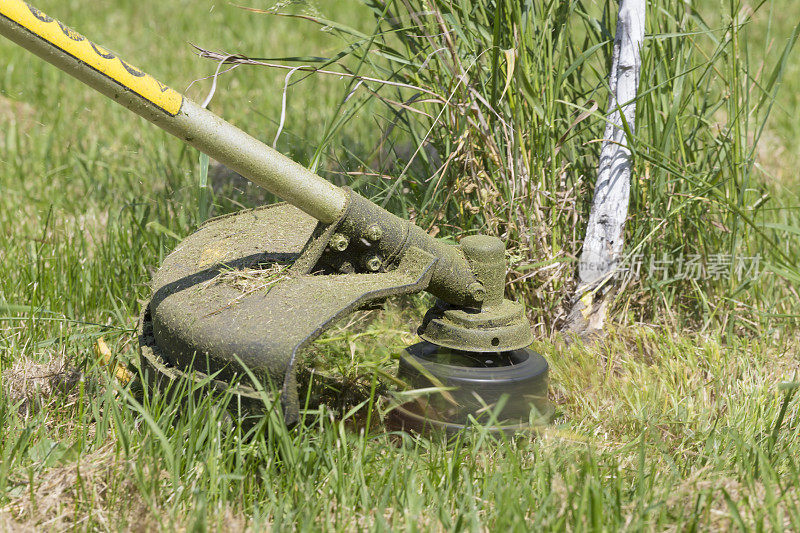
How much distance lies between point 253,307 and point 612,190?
→ 1155 mm

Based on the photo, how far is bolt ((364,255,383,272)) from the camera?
1.87 metres

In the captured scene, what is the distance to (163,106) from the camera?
163cm

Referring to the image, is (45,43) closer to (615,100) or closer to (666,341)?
(615,100)

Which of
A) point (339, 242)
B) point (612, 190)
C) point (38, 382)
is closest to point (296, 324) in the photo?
point (339, 242)

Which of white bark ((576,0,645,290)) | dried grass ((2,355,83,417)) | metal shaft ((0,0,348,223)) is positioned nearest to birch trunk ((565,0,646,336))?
white bark ((576,0,645,290))

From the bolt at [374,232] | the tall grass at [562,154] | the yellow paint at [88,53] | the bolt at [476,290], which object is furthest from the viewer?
the tall grass at [562,154]

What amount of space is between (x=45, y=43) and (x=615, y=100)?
1.50 m

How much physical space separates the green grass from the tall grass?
17 millimetres

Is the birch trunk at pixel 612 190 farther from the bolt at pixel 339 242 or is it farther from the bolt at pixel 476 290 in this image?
the bolt at pixel 339 242

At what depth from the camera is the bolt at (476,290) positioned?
1.94 m

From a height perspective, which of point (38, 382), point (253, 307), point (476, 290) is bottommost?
point (38, 382)

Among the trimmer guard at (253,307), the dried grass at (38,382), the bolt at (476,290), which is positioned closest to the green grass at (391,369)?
the dried grass at (38,382)

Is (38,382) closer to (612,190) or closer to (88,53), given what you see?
(88,53)

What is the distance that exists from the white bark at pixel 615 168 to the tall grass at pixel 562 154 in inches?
1.7
